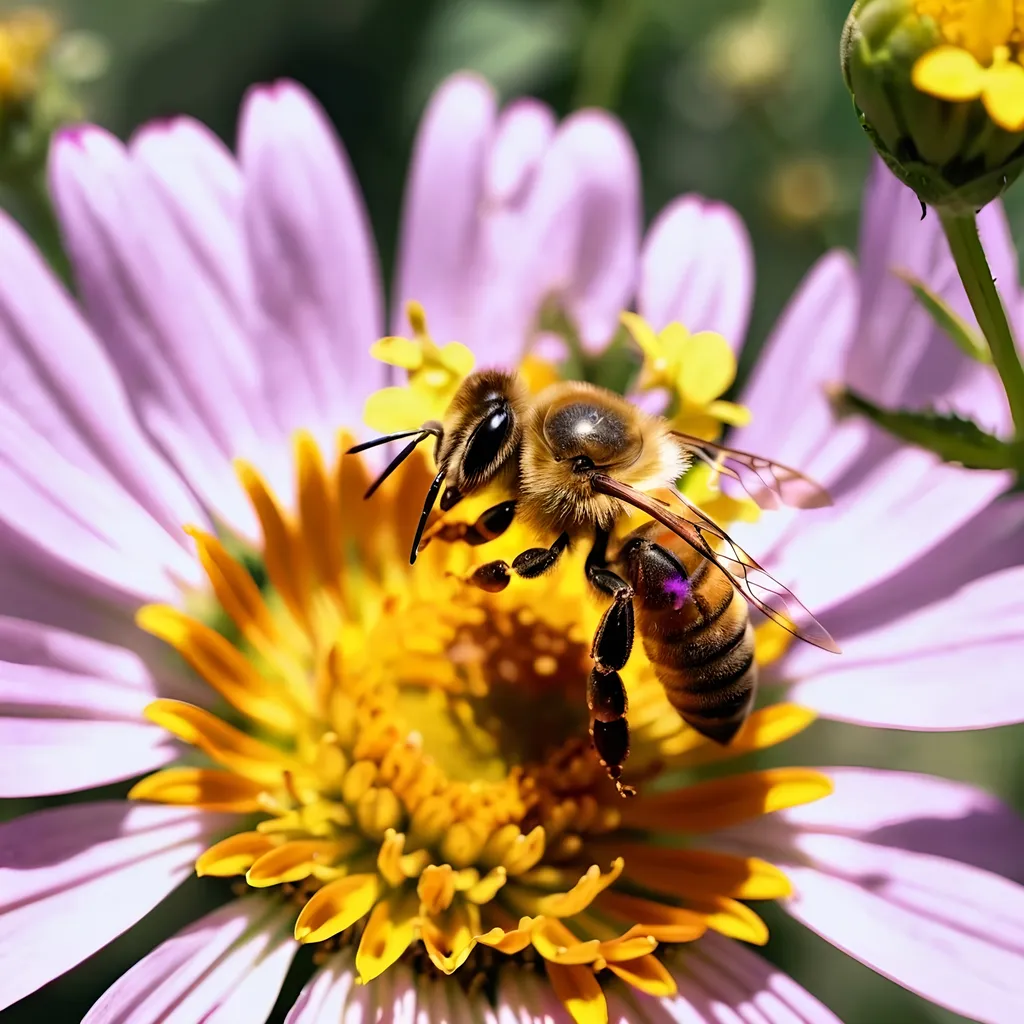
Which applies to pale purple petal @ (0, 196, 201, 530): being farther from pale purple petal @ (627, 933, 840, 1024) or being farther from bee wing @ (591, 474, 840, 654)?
pale purple petal @ (627, 933, 840, 1024)

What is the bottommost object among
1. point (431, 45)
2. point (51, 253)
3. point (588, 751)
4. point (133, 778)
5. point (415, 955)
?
point (415, 955)

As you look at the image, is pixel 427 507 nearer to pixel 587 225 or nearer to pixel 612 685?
pixel 612 685

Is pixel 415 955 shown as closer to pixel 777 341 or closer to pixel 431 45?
pixel 777 341

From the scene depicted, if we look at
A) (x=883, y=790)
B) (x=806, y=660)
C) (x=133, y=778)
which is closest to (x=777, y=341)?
(x=806, y=660)

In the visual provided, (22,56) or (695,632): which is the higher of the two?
(22,56)

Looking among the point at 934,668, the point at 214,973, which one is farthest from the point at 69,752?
the point at 934,668

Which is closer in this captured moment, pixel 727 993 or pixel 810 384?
pixel 727 993

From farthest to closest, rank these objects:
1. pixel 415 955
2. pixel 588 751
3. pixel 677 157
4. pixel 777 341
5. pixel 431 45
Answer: pixel 677 157, pixel 431 45, pixel 777 341, pixel 588 751, pixel 415 955
